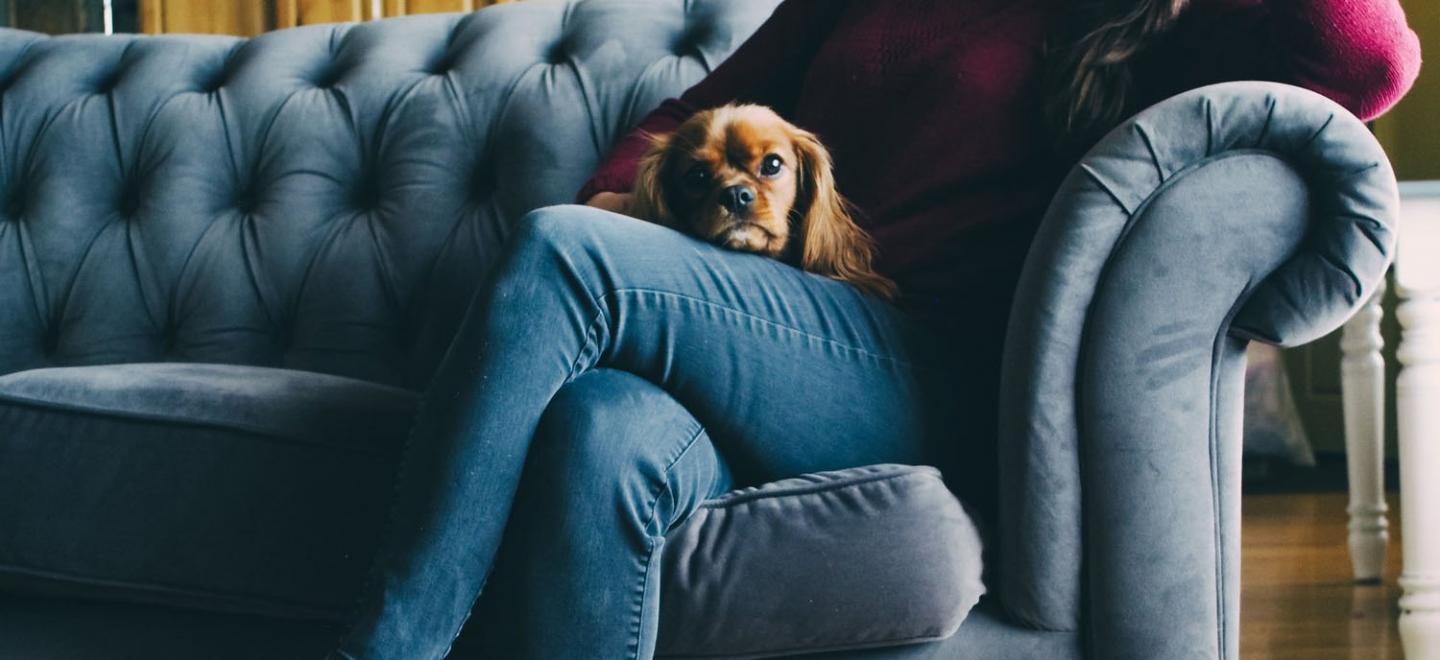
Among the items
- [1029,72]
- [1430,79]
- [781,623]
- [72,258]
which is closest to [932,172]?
[1029,72]

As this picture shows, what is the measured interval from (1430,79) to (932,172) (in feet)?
8.39

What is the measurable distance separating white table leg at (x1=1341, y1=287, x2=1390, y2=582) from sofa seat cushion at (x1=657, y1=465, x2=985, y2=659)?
1.36m

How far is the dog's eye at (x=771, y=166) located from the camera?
1263 mm

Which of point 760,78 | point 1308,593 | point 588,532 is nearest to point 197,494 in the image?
point 588,532

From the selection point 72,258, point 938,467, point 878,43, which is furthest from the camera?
point 72,258

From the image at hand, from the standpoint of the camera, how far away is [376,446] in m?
1.10

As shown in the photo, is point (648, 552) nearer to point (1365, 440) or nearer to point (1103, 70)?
point (1103, 70)

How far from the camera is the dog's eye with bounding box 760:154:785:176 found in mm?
1263

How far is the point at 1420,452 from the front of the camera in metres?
1.63

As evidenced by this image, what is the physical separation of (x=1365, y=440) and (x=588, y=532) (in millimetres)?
1677

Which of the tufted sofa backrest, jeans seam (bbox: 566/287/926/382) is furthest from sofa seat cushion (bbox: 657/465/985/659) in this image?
the tufted sofa backrest

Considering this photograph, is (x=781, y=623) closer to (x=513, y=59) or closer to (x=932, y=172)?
(x=932, y=172)

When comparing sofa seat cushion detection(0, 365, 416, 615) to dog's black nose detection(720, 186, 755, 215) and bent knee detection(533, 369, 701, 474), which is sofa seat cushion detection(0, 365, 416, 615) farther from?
dog's black nose detection(720, 186, 755, 215)

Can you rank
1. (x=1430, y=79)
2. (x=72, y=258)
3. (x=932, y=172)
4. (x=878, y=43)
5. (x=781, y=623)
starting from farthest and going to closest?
(x=1430, y=79), (x=72, y=258), (x=878, y=43), (x=932, y=172), (x=781, y=623)
